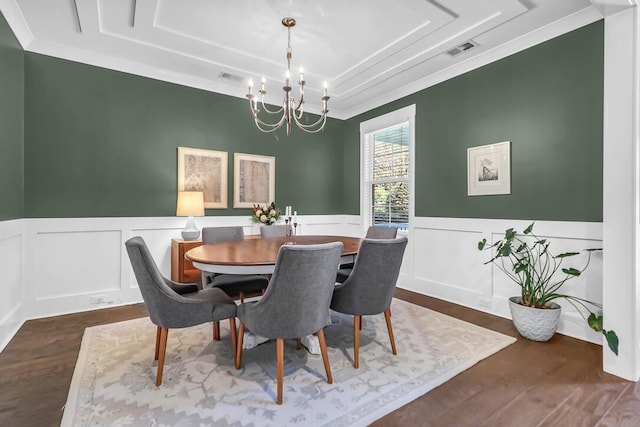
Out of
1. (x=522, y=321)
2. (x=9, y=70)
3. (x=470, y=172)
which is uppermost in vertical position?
(x=9, y=70)

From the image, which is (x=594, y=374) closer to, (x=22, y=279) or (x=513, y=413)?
(x=513, y=413)

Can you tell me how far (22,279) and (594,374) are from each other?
4.78m

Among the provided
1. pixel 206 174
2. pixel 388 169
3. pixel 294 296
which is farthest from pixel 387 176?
pixel 294 296

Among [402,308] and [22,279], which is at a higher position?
[22,279]

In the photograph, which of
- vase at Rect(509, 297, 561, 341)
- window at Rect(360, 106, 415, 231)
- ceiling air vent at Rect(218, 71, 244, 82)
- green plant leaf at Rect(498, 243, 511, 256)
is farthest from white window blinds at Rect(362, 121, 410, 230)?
ceiling air vent at Rect(218, 71, 244, 82)

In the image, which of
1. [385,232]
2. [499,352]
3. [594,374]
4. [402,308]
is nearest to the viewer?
[594,374]

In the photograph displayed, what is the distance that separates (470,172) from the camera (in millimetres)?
3559

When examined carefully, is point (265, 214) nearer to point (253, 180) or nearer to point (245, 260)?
point (253, 180)

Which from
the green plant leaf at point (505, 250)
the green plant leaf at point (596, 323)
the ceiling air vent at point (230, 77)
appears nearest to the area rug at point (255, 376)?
the green plant leaf at point (596, 323)

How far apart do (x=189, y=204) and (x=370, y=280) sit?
2400 mm

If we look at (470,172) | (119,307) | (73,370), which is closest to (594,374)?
(470,172)

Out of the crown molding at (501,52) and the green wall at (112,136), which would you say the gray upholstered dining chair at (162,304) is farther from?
the crown molding at (501,52)

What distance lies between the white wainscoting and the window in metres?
0.45

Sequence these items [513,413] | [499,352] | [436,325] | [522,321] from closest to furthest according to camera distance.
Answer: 1. [513,413]
2. [499,352]
3. [522,321]
4. [436,325]
